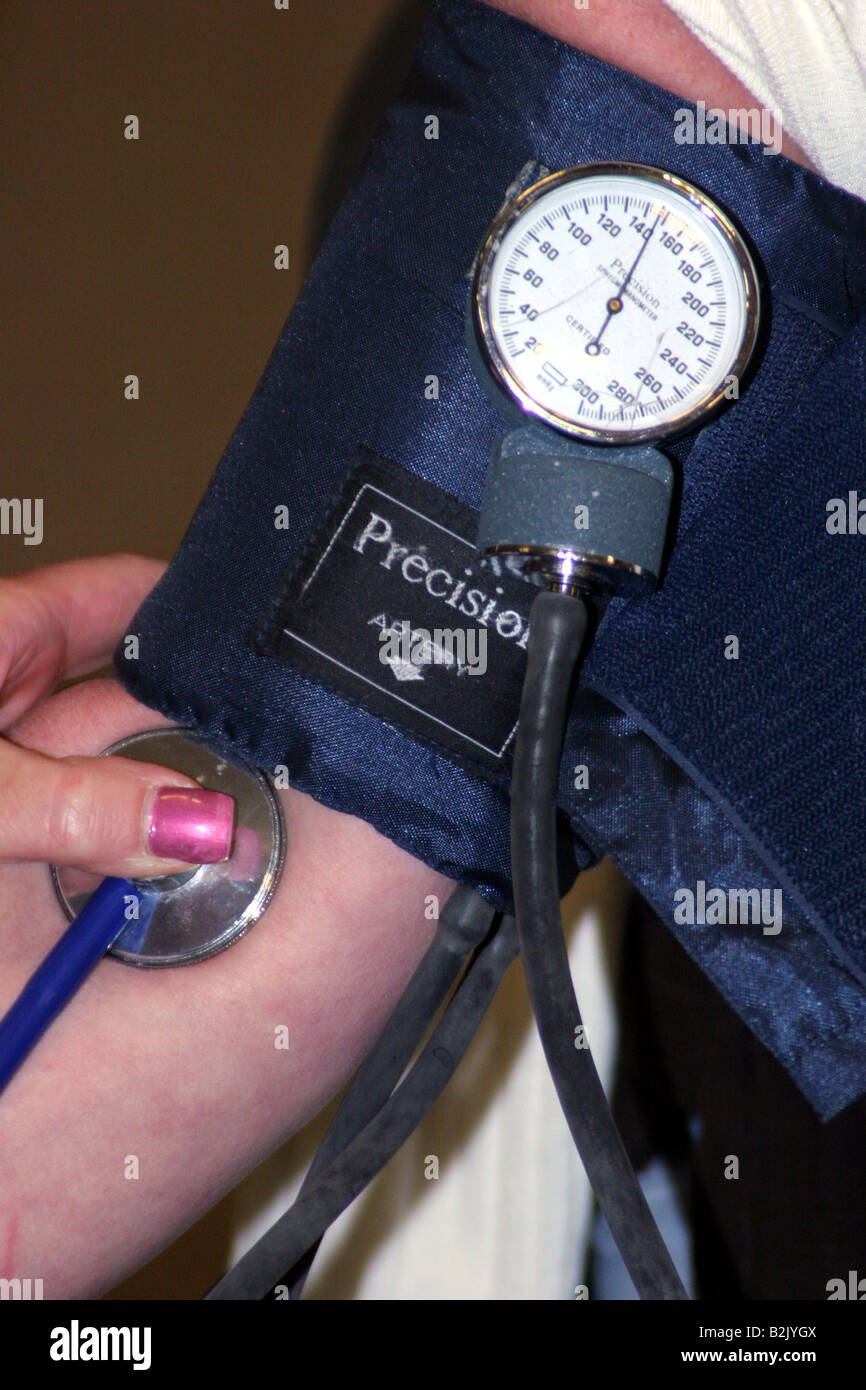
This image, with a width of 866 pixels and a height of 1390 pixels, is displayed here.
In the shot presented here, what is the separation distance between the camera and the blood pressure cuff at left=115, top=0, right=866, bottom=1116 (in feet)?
1.77

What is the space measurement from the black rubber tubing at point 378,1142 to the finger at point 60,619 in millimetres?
343

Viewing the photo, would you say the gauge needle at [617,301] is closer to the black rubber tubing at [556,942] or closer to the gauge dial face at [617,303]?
the gauge dial face at [617,303]

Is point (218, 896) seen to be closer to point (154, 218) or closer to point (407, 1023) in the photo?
point (407, 1023)

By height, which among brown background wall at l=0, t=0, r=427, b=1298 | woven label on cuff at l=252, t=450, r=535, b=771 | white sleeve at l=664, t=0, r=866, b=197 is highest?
brown background wall at l=0, t=0, r=427, b=1298

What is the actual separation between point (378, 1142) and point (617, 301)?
40cm

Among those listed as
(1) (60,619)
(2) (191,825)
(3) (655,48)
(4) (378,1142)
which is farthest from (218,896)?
(3) (655,48)

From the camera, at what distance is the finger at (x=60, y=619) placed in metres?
→ 0.81

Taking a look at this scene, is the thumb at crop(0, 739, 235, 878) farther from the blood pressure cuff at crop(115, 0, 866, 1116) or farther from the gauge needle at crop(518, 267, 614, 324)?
the gauge needle at crop(518, 267, 614, 324)

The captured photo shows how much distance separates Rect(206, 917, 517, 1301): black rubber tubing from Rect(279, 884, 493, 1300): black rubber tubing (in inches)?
0.5

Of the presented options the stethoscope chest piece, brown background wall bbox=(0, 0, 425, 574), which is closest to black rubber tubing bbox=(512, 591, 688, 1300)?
the stethoscope chest piece

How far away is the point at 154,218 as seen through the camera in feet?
4.21

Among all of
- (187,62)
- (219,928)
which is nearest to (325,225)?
(187,62)

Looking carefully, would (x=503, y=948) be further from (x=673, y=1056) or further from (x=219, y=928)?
(x=673, y=1056)
